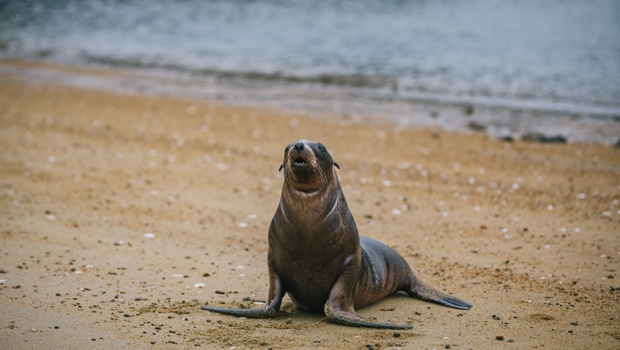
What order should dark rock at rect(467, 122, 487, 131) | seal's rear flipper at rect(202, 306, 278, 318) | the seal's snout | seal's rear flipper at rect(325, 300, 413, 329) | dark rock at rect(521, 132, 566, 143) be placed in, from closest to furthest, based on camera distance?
the seal's snout → seal's rear flipper at rect(325, 300, 413, 329) → seal's rear flipper at rect(202, 306, 278, 318) → dark rock at rect(521, 132, 566, 143) → dark rock at rect(467, 122, 487, 131)

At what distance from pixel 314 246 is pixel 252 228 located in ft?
10.8

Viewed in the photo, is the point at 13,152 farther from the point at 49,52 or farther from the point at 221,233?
the point at 49,52

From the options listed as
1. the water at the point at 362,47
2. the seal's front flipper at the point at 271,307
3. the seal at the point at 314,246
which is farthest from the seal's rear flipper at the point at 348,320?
the water at the point at 362,47

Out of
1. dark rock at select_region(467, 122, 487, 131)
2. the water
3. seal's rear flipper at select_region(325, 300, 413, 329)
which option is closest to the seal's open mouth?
seal's rear flipper at select_region(325, 300, 413, 329)

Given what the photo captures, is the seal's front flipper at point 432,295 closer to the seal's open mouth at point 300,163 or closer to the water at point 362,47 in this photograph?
the seal's open mouth at point 300,163

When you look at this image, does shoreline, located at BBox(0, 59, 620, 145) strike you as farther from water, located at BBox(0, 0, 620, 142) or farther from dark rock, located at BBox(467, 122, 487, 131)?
water, located at BBox(0, 0, 620, 142)

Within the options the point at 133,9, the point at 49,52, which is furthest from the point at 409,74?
→ the point at 133,9

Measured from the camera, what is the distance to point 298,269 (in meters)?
4.72

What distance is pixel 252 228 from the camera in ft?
25.7

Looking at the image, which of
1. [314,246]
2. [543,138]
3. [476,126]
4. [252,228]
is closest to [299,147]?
[314,246]

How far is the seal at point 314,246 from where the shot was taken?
4.58 meters

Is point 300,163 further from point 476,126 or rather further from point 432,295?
point 476,126

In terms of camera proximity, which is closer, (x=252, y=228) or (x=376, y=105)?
(x=252, y=228)

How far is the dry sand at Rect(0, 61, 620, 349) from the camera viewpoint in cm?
456
